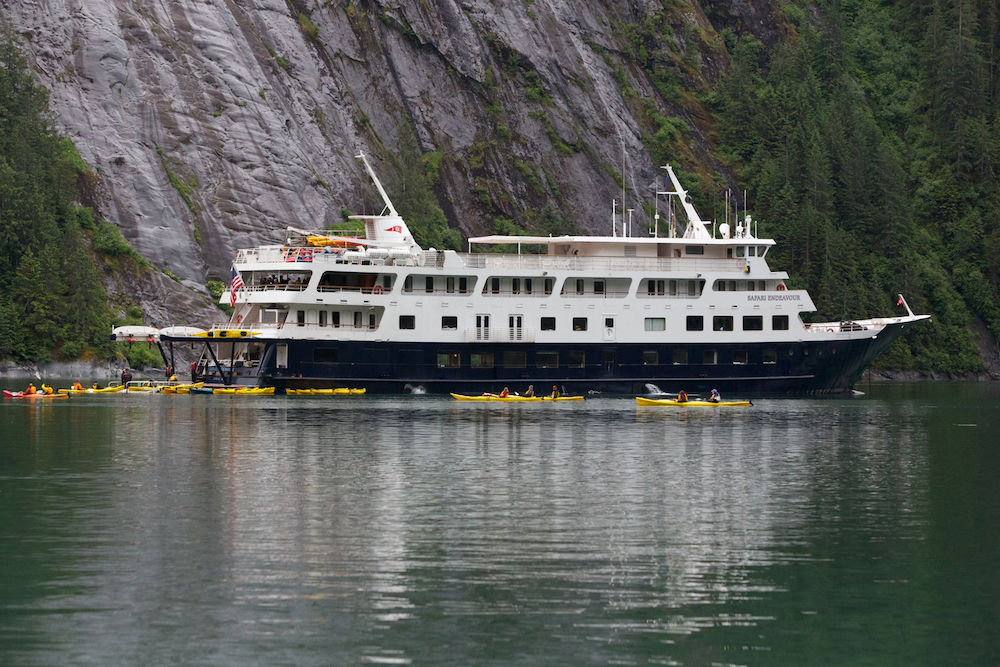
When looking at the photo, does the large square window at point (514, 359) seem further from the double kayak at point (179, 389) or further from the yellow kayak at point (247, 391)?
the double kayak at point (179, 389)

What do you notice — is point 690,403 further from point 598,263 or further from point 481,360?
point 481,360

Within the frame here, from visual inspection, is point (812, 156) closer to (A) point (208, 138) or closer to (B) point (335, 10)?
(B) point (335, 10)

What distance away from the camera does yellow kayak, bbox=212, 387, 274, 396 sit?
71.6m

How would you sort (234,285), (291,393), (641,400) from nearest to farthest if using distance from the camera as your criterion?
1. (641,400)
2. (291,393)
3. (234,285)

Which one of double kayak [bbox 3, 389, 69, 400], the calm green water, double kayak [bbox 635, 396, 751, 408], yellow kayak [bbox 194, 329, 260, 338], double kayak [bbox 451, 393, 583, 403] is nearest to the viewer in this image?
the calm green water

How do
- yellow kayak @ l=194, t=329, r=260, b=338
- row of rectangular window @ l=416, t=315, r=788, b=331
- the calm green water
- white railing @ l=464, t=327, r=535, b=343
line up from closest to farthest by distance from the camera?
the calm green water < yellow kayak @ l=194, t=329, r=260, b=338 < white railing @ l=464, t=327, r=535, b=343 < row of rectangular window @ l=416, t=315, r=788, b=331

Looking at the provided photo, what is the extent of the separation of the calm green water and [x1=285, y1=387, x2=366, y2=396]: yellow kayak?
2453cm

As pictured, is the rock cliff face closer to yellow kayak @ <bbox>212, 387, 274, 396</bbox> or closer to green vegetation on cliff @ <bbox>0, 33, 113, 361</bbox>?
green vegetation on cliff @ <bbox>0, 33, 113, 361</bbox>

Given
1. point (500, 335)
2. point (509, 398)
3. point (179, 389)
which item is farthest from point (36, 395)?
point (500, 335)

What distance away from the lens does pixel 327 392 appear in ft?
236

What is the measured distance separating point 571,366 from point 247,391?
18.0m

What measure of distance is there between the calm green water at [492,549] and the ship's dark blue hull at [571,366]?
26.0m

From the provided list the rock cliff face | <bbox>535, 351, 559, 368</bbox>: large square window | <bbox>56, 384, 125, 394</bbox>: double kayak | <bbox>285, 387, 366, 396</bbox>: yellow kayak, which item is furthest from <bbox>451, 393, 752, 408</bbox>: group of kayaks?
the rock cliff face

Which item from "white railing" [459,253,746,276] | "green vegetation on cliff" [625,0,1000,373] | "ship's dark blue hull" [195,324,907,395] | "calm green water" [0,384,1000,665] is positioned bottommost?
"calm green water" [0,384,1000,665]
